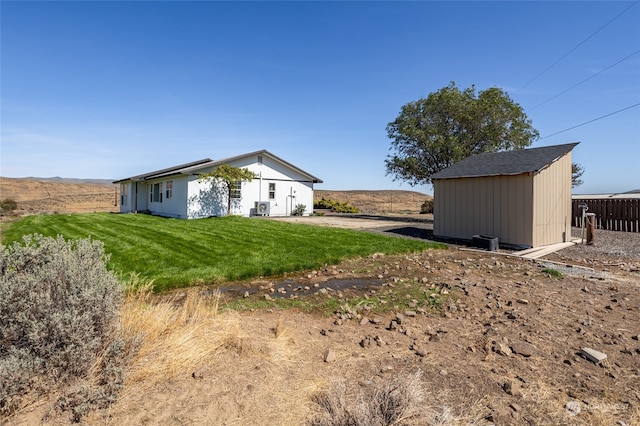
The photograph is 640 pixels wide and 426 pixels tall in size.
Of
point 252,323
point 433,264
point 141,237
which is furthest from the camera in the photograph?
point 141,237

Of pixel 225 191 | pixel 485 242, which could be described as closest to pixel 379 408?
pixel 485 242

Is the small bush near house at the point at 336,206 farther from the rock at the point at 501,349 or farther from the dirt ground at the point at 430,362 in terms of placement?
the rock at the point at 501,349

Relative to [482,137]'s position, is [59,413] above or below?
below

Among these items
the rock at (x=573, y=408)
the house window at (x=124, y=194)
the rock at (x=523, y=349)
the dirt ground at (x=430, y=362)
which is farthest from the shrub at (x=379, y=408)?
the house window at (x=124, y=194)

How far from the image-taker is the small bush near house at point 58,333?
7.68 ft

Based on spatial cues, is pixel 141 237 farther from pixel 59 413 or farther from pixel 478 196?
pixel 478 196

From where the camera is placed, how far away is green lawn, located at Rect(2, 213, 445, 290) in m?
6.79

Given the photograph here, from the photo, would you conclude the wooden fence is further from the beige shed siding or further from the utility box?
the utility box

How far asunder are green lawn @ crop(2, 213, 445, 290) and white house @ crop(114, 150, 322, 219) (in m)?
6.70

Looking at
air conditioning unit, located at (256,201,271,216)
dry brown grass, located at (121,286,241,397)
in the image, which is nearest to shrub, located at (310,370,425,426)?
dry brown grass, located at (121,286,241,397)

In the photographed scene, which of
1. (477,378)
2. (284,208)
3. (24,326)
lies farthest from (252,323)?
(284,208)

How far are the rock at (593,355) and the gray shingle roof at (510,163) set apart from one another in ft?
25.8

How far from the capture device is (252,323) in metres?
4.09

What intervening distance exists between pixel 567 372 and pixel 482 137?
21.9m
